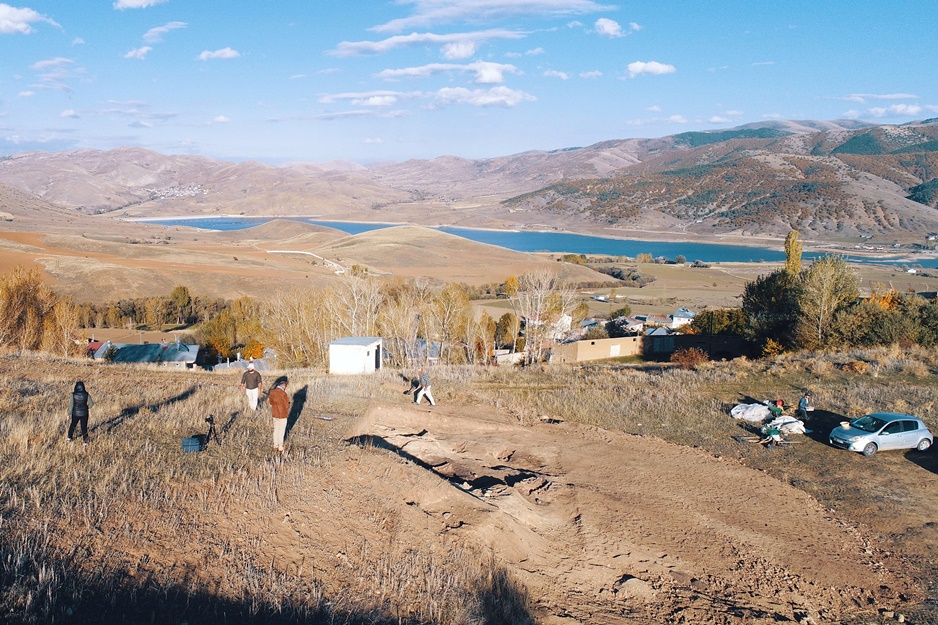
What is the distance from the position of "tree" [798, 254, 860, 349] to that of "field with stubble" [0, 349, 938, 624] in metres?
Result: 21.1

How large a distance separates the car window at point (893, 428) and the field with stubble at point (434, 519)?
0.58 m

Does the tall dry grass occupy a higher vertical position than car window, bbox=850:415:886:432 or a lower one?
higher

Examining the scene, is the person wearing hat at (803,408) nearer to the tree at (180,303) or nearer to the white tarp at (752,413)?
the white tarp at (752,413)

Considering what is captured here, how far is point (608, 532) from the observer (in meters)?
10.0

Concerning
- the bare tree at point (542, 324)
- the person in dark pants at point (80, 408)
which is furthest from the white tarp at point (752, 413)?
the bare tree at point (542, 324)

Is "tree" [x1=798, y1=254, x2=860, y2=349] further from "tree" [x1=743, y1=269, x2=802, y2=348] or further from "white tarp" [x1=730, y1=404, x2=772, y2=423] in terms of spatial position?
"white tarp" [x1=730, y1=404, x2=772, y2=423]

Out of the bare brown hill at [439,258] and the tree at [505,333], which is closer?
the tree at [505,333]

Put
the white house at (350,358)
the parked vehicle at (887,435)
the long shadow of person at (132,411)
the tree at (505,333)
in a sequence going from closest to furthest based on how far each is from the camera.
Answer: the long shadow of person at (132,411), the parked vehicle at (887,435), the white house at (350,358), the tree at (505,333)

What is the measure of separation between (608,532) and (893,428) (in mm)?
8956

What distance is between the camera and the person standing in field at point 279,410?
1075 cm

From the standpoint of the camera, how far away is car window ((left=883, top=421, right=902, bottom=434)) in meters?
14.6

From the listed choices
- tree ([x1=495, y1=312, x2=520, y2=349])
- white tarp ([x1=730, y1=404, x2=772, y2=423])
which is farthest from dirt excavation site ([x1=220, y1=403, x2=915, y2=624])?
tree ([x1=495, y1=312, x2=520, y2=349])

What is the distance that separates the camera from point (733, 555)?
9711 mm

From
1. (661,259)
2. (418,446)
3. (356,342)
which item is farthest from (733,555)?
(661,259)
